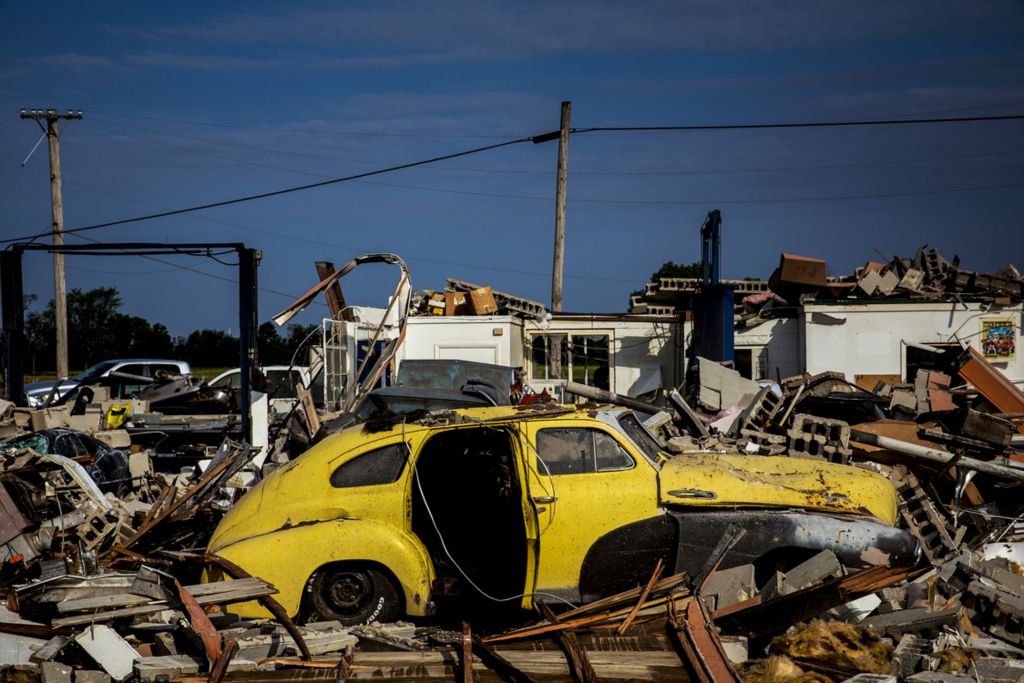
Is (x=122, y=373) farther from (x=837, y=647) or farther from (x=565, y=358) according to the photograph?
(x=837, y=647)

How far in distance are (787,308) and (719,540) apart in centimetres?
1724

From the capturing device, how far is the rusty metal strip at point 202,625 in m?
5.85

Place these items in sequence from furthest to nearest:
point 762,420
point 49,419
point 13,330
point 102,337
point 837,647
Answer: point 102,337
point 13,330
point 49,419
point 762,420
point 837,647

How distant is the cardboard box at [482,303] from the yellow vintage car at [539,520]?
48.9 feet

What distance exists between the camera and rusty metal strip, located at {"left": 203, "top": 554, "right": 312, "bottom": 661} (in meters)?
6.00

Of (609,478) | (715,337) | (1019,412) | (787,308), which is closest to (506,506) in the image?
(609,478)

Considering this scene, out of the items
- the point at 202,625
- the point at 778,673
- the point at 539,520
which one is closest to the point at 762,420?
the point at 539,520

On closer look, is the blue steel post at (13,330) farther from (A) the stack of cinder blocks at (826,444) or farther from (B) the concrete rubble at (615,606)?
(A) the stack of cinder blocks at (826,444)

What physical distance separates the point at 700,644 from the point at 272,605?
110 inches

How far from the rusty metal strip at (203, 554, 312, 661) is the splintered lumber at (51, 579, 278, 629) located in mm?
95

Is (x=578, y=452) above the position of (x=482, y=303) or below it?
below

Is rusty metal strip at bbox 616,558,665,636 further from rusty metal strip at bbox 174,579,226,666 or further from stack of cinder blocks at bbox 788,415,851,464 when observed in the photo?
stack of cinder blocks at bbox 788,415,851,464

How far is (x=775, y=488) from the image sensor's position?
6930 millimetres

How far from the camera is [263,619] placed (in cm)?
689
